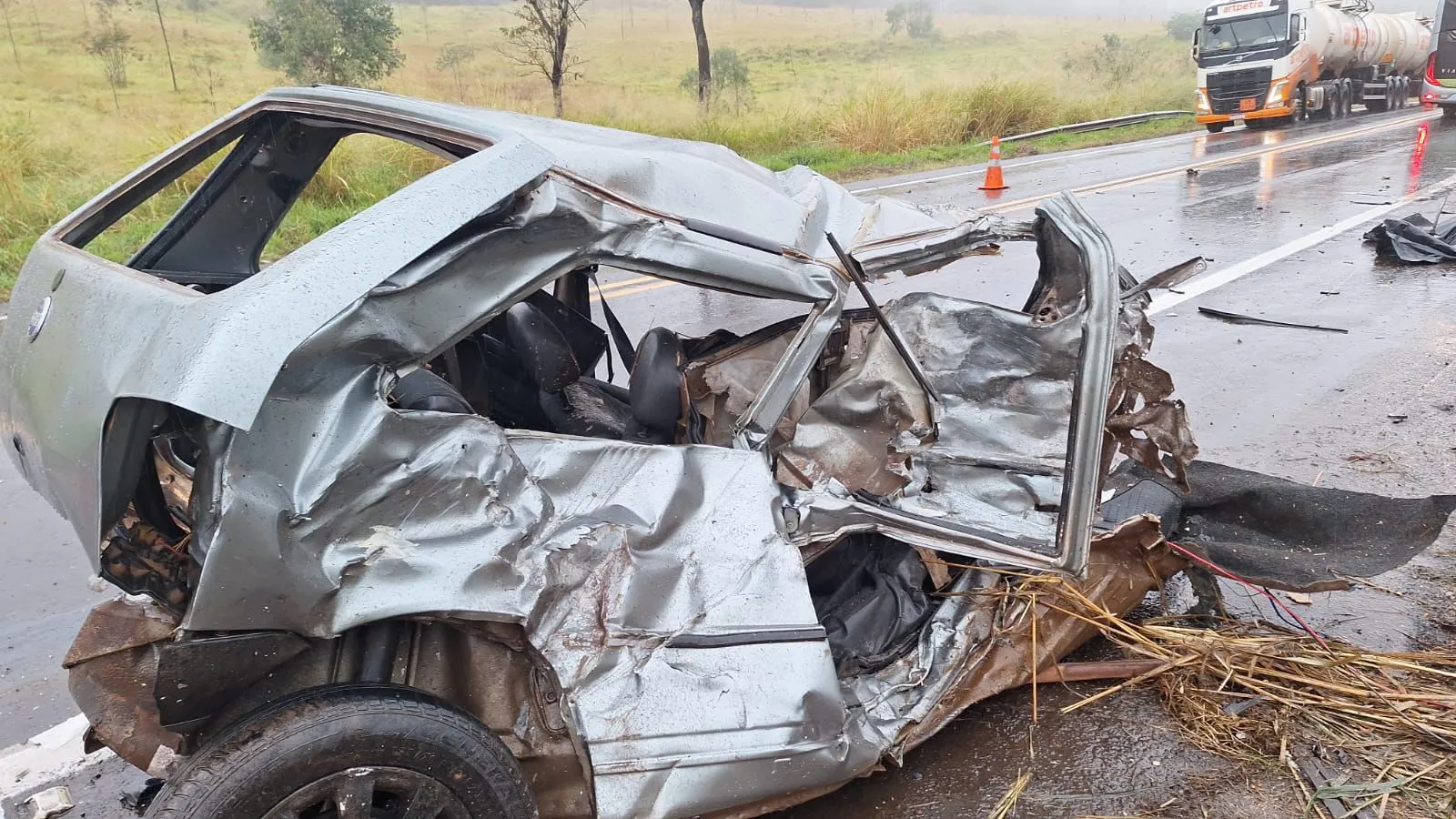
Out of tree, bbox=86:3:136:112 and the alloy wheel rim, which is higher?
tree, bbox=86:3:136:112

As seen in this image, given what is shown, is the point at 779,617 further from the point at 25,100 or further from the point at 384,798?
the point at 25,100

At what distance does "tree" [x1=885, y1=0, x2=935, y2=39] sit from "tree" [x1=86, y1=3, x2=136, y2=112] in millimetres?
48347

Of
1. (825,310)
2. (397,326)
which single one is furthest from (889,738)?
(397,326)

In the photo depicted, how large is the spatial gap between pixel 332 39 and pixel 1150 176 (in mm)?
21585

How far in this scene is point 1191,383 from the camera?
5344mm

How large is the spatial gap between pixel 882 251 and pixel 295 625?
5.65 ft

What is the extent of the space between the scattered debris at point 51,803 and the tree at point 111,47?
27.5 metres

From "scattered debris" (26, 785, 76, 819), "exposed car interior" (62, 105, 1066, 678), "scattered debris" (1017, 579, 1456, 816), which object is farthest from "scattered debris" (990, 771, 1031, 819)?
"scattered debris" (26, 785, 76, 819)

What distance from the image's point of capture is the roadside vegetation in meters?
11.9

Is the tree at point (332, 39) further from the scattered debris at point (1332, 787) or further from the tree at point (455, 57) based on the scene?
the scattered debris at point (1332, 787)

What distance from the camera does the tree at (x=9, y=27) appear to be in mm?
27855

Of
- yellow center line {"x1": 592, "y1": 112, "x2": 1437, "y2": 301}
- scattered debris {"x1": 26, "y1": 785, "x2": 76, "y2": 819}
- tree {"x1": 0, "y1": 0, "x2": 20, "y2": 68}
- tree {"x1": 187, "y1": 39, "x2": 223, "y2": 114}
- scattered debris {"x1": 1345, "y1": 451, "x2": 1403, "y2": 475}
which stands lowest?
scattered debris {"x1": 1345, "y1": 451, "x2": 1403, "y2": 475}

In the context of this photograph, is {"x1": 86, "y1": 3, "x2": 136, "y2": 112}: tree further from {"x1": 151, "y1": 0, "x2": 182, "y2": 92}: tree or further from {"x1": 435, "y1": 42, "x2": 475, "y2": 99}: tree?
{"x1": 435, "y1": 42, "x2": 475, "y2": 99}: tree

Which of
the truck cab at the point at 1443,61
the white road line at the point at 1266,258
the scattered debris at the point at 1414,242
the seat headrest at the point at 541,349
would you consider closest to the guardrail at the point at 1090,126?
the truck cab at the point at 1443,61
